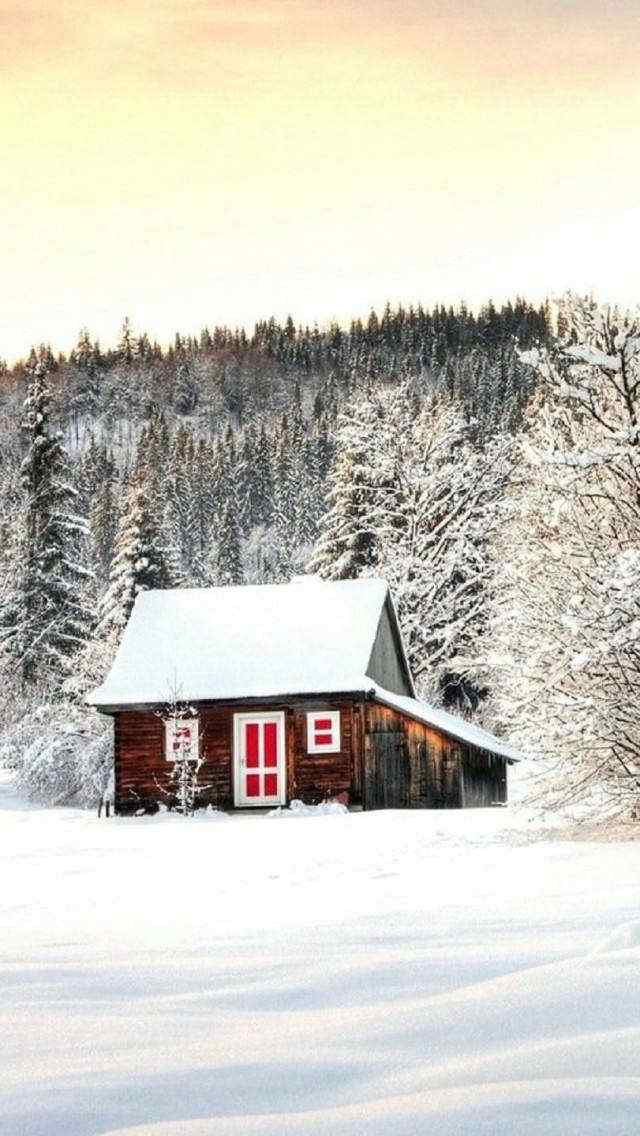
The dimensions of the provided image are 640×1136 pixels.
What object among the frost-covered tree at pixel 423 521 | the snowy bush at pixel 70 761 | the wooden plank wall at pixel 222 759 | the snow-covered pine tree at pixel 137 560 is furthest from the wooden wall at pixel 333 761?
the snow-covered pine tree at pixel 137 560

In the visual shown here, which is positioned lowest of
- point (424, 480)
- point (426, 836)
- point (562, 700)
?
point (426, 836)

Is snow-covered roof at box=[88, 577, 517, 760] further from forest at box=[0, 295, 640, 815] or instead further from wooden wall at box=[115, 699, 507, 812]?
forest at box=[0, 295, 640, 815]

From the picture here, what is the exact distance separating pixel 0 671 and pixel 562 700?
37.7m

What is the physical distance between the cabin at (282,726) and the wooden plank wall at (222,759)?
0.07 ft

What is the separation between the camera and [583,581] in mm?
16344

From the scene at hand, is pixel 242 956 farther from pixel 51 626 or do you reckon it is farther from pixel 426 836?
pixel 51 626

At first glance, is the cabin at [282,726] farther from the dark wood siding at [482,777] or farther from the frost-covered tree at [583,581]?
the frost-covered tree at [583,581]

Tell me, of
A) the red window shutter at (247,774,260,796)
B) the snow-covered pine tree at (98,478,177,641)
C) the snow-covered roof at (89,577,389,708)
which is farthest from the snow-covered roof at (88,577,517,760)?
the snow-covered pine tree at (98,478,177,641)

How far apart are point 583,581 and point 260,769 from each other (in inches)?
576

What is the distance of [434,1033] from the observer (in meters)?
5.08

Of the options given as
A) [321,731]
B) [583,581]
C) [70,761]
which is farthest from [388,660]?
[583,581]

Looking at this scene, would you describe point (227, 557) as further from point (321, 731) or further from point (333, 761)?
point (333, 761)

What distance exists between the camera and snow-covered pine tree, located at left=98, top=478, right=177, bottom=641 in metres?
47.8

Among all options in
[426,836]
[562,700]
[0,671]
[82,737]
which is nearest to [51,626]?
[0,671]
